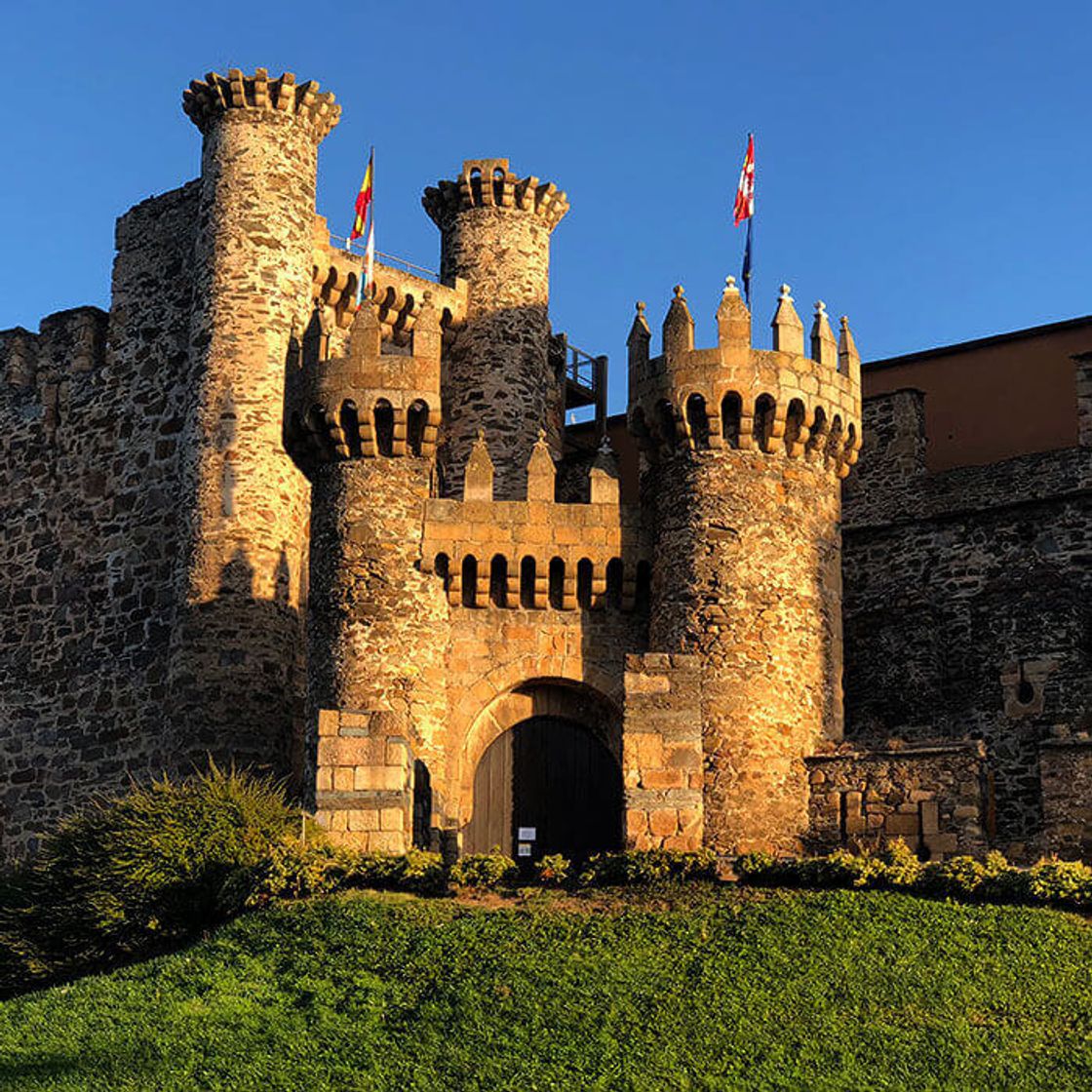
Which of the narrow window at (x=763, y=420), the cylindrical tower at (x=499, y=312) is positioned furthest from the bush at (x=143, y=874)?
the cylindrical tower at (x=499, y=312)

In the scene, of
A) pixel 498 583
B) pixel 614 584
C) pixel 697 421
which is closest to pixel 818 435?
pixel 697 421

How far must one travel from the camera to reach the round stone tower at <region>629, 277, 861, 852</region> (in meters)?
30.3

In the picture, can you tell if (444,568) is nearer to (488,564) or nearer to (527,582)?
(488,564)

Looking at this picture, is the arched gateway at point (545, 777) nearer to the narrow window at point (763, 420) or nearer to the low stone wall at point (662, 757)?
the low stone wall at point (662, 757)

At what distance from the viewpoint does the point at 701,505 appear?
103 ft

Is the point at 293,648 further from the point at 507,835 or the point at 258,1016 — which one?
the point at 258,1016

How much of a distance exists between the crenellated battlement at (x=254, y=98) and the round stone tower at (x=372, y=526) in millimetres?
7654

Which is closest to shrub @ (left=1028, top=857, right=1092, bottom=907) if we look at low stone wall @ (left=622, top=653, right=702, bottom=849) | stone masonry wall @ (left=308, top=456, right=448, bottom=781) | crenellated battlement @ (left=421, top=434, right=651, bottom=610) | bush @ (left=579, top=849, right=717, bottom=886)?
bush @ (left=579, top=849, right=717, bottom=886)

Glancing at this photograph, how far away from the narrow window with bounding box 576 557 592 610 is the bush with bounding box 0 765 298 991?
5727 millimetres

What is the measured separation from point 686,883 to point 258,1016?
5.51m

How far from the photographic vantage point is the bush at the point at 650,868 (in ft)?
85.7

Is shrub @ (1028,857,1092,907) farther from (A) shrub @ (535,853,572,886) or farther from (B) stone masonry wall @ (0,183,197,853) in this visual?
(B) stone masonry wall @ (0,183,197,853)

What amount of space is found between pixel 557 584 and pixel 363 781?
5.43m

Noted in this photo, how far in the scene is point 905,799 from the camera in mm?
29875
